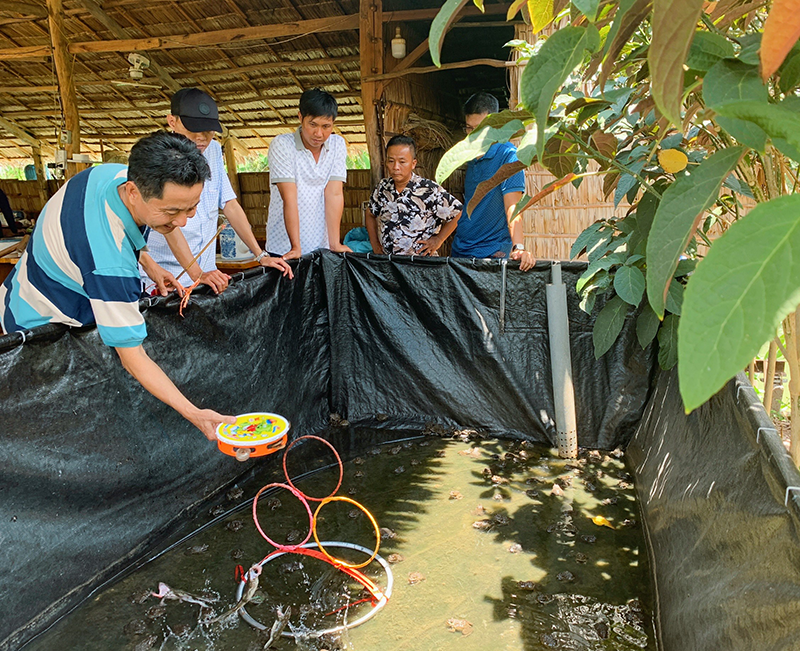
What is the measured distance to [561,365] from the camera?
320cm

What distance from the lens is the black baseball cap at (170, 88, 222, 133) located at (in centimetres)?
283

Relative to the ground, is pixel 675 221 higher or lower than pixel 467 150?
lower

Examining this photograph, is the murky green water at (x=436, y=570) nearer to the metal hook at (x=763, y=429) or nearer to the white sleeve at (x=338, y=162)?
the metal hook at (x=763, y=429)

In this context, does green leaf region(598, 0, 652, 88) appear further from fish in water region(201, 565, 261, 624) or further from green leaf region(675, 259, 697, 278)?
fish in water region(201, 565, 261, 624)

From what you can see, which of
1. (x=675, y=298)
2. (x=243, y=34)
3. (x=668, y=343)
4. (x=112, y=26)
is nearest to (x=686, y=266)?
(x=675, y=298)

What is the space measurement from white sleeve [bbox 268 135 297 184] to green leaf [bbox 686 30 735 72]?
2898mm

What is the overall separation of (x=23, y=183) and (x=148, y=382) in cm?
1023

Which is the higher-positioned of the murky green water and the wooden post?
the wooden post

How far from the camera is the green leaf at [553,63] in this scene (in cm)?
73

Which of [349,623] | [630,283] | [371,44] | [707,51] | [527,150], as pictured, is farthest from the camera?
[371,44]

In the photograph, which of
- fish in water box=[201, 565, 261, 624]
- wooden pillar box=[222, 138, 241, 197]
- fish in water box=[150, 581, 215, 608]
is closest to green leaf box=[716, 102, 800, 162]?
fish in water box=[201, 565, 261, 624]

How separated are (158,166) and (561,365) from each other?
217 cm

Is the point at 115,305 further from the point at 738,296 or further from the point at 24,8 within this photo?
the point at 24,8

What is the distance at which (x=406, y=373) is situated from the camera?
366 cm
